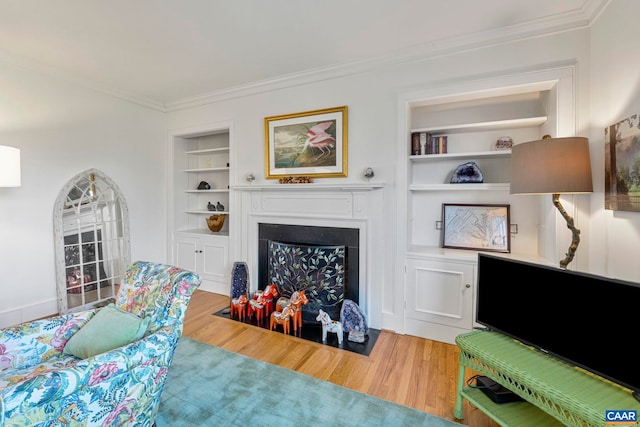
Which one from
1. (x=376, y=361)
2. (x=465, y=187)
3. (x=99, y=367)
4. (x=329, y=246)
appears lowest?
(x=376, y=361)

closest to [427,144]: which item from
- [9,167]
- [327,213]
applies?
[327,213]

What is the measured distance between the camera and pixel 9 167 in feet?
7.10

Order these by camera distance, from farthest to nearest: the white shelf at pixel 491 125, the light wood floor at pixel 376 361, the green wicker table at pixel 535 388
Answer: the white shelf at pixel 491 125
the light wood floor at pixel 376 361
the green wicker table at pixel 535 388

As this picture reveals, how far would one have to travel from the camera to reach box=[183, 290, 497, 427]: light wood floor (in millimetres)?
1775

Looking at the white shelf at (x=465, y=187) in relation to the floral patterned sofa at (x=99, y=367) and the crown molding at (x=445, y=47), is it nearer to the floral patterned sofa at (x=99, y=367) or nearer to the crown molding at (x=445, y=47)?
the crown molding at (x=445, y=47)

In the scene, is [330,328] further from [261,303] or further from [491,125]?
[491,125]

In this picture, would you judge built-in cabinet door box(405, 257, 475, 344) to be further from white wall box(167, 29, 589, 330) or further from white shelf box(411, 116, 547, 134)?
white shelf box(411, 116, 547, 134)

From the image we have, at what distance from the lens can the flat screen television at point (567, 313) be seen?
1.15 metres

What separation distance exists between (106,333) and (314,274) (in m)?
1.79

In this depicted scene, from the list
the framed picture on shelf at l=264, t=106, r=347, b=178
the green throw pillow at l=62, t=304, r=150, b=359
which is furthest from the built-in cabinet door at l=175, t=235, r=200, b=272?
the green throw pillow at l=62, t=304, r=150, b=359

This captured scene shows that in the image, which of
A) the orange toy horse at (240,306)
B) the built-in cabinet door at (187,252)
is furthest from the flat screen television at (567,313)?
the built-in cabinet door at (187,252)

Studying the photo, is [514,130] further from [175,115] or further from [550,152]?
[175,115]

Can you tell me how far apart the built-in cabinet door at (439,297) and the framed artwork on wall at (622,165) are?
0.98 m

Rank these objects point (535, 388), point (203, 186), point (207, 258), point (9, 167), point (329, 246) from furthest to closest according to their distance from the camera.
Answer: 1. point (203, 186)
2. point (207, 258)
3. point (329, 246)
4. point (9, 167)
5. point (535, 388)
